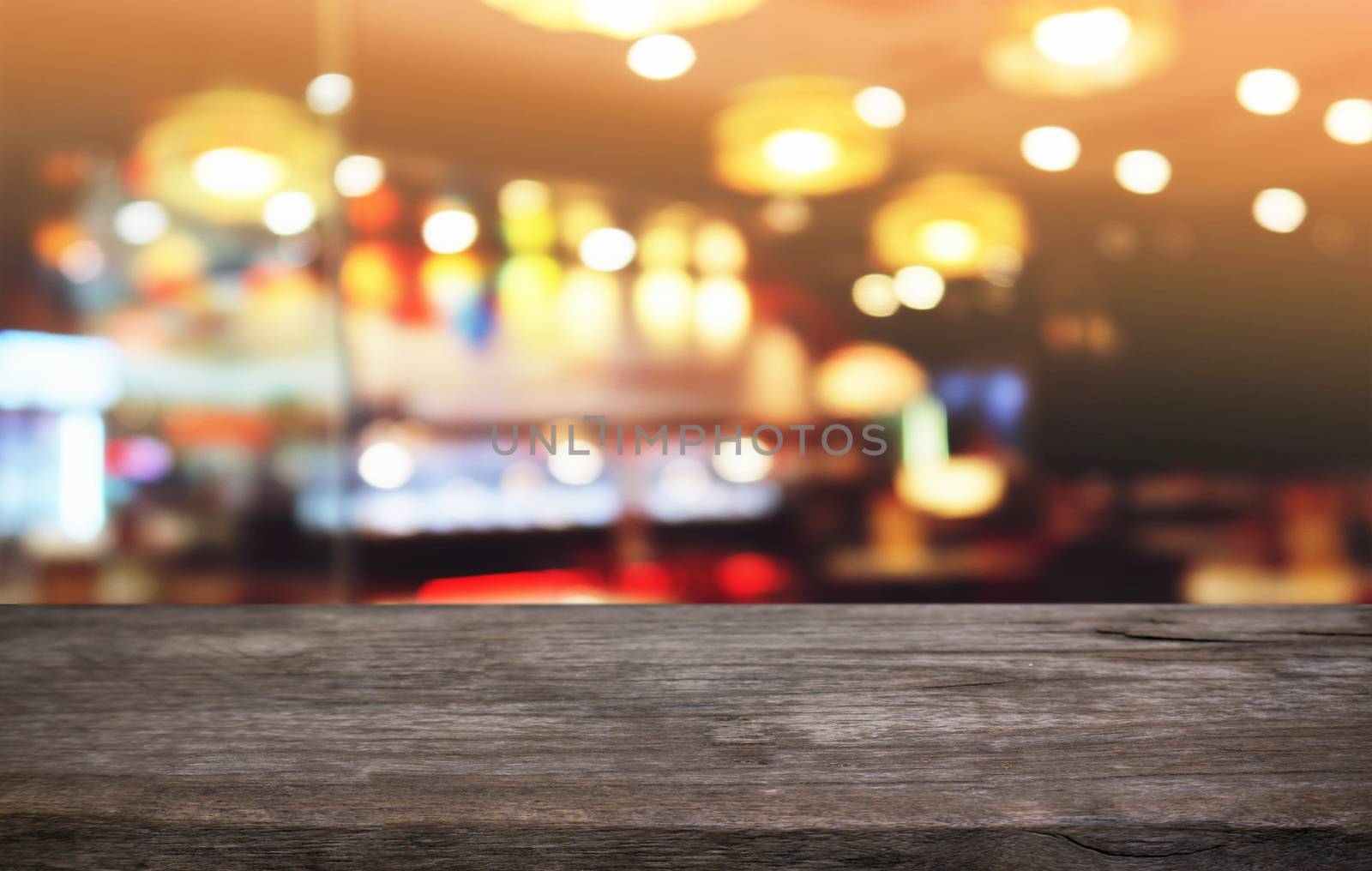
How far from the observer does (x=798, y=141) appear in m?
2.99

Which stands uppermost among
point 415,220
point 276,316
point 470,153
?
point 470,153

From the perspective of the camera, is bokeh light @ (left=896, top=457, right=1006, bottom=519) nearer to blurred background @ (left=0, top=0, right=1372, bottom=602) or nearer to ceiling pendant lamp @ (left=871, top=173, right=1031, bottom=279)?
blurred background @ (left=0, top=0, right=1372, bottom=602)

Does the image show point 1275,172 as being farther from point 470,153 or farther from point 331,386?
point 331,386

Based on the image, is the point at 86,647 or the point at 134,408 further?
the point at 134,408

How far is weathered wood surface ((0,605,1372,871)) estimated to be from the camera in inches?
11.3

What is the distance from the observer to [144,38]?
2.92m

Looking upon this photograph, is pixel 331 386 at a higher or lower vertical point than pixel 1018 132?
lower

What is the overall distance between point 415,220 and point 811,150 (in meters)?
1.17

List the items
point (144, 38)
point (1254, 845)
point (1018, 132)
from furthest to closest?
1. point (1018, 132)
2. point (144, 38)
3. point (1254, 845)

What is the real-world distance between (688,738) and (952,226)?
10.1ft

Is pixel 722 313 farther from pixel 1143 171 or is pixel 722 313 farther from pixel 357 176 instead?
pixel 1143 171

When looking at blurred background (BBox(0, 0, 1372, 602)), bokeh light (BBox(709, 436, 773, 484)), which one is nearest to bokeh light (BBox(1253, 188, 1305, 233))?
blurred background (BBox(0, 0, 1372, 602))

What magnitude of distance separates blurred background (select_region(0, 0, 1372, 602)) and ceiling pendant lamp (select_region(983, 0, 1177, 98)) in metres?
0.04

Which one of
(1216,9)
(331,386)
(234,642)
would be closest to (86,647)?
(234,642)
